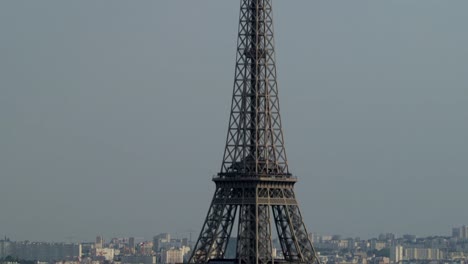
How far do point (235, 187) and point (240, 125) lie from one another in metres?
2.60

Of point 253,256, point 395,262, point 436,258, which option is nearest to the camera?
point 253,256

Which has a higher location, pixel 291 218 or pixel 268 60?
pixel 268 60

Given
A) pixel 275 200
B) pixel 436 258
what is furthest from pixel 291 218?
pixel 436 258

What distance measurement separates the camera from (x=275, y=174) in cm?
7219

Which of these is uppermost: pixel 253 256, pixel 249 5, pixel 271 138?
pixel 249 5

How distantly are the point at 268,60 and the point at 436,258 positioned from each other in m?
116

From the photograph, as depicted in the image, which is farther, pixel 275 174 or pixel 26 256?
pixel 26 256

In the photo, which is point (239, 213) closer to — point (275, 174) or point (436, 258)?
point (275, 174)

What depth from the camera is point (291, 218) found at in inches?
2857

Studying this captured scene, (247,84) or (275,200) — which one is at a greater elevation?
(247,84)

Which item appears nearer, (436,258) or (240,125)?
(240,125)

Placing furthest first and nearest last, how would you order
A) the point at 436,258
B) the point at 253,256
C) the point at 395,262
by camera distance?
the point at 436,258 < the point at 395,262 < the point at 253,256

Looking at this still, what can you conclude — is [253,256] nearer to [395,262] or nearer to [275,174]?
[275,174]

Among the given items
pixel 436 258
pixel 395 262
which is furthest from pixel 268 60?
pixel 436 258
